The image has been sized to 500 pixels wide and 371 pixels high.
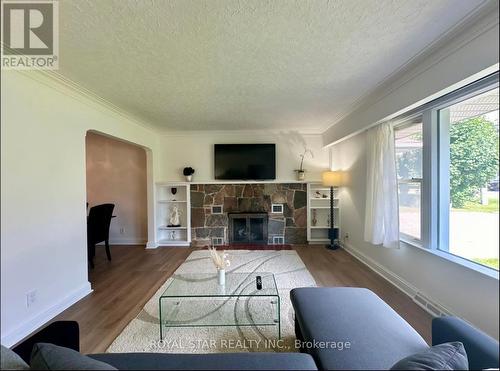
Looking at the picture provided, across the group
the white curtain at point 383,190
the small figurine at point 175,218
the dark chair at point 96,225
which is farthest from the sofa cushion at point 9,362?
the small figurine at point 175,218

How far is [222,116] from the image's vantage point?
3361 millimetres

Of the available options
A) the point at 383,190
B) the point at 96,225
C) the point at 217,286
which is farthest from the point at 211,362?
the point at 96,225

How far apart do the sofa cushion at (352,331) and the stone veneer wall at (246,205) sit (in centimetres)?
277

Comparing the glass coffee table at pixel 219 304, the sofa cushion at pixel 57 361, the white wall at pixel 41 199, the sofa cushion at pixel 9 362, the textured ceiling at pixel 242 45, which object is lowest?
the glass coffee table at pixel 219 304

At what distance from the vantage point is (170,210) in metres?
4.45

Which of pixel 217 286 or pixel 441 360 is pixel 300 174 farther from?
pixel 441 360

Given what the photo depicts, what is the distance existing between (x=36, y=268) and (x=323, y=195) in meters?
4.13

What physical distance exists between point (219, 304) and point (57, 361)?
55.7 inches

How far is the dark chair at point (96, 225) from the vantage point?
301cm

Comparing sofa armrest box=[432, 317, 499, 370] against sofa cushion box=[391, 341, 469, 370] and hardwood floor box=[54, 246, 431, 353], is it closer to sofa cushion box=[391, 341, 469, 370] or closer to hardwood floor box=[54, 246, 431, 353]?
sofa cushion box=[391, 341, 469, 370]

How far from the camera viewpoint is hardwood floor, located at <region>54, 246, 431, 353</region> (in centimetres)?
179

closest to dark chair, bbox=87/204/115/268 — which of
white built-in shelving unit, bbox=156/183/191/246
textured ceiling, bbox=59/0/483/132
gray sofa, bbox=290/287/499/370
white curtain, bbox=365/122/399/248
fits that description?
white built-in shelving unit, bbox=156/183/191/246

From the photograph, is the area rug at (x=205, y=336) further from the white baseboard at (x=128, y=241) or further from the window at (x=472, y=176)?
the white baseboard at (x=128, y=241)

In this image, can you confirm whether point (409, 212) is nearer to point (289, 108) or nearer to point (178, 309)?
point (289, 108)
